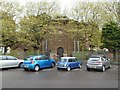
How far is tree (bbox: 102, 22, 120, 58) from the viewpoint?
26.0 meters

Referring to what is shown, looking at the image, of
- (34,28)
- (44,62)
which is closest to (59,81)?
(44,62)

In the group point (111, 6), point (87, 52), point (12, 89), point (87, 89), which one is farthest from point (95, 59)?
point (111, 6)

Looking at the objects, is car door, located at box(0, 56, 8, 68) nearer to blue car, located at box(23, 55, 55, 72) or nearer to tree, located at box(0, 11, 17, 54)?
blue car, located at box(23, 55, 55, 72)

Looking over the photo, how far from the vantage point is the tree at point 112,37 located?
26.0 metres

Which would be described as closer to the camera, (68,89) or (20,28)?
(68,89)

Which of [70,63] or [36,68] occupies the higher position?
[70,63]

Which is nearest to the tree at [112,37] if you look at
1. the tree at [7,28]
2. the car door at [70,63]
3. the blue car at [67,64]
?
the blue car at [67,64]

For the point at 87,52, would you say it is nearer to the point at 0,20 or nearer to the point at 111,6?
the point at 111,6

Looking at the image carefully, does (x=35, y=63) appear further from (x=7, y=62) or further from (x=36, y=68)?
(x=7, y=62)

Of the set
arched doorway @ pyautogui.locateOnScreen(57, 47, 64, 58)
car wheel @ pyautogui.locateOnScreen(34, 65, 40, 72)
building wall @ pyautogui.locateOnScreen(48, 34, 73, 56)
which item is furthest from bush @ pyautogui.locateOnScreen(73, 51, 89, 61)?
car wheel @ pyautogui.locateOnScreen(34, 65, 40, 72)

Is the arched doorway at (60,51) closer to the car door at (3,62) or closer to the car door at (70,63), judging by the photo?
the car door at (70,63)

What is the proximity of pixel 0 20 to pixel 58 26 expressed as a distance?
9.28m

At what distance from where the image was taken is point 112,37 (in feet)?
85.6

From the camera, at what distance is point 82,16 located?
29906 mm
